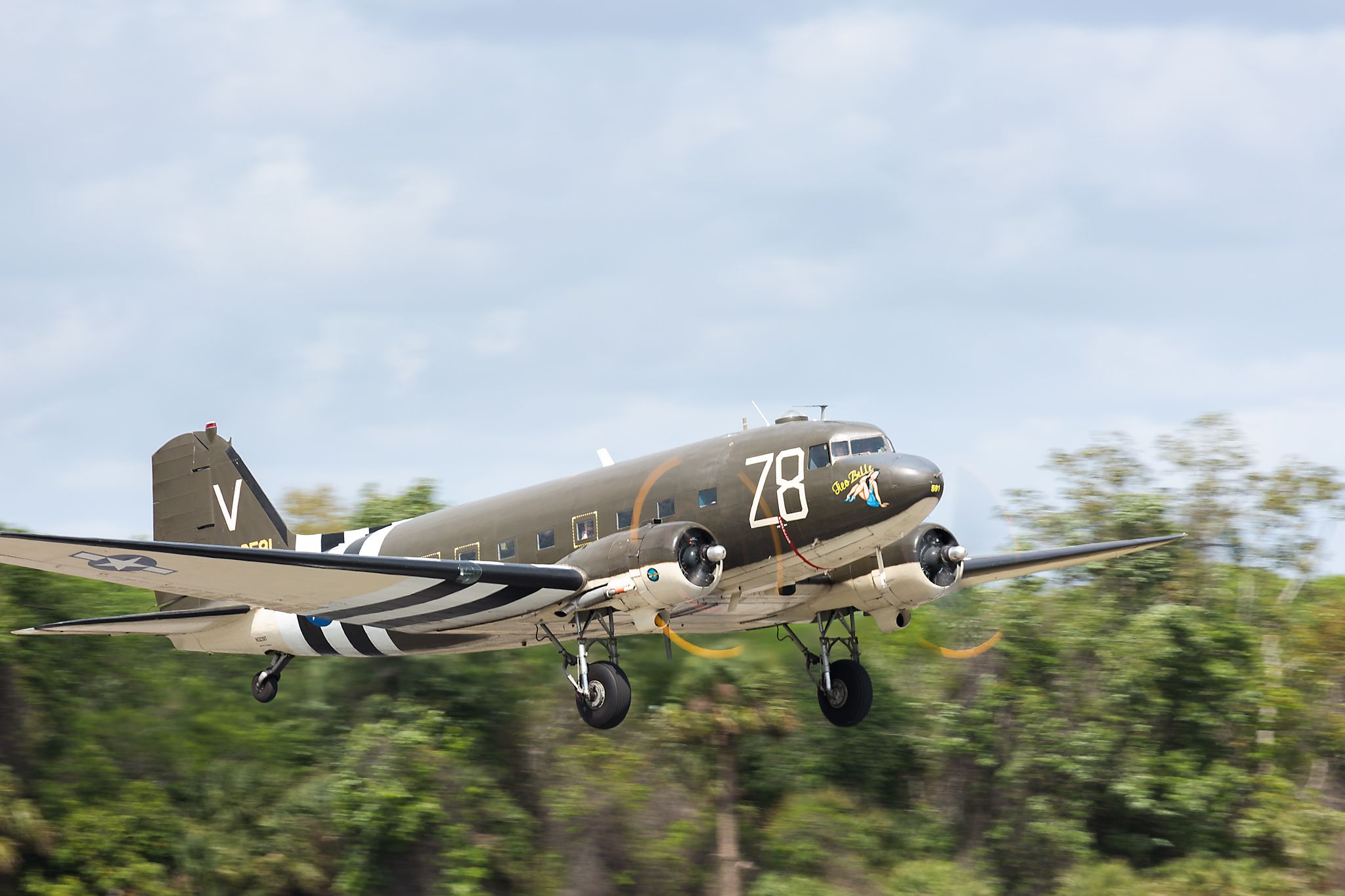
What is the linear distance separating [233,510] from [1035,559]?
13499 millimetres

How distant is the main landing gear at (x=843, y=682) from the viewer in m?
20.2

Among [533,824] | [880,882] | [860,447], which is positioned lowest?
[880,882]

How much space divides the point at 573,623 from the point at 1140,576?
55.1 ft

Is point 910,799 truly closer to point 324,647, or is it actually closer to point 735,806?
point 735,806

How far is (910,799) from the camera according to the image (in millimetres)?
30281

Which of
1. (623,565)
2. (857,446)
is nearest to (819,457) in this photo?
(857,446)

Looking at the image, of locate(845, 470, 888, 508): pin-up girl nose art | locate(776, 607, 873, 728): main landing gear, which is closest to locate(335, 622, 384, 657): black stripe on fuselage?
locate(776, 607, 873, 728): main landing gear

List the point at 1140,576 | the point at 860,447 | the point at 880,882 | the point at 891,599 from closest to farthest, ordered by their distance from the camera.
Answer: the point at 860,447
the point at 891,599
the point at 880,882
the point at 1140,576

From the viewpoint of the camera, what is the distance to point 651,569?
16281mm

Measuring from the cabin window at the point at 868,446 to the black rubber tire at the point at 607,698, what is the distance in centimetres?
405

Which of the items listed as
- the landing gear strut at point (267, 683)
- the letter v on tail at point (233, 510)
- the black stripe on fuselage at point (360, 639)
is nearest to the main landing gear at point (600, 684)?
the black stripe on fuselage at point (360, 639)

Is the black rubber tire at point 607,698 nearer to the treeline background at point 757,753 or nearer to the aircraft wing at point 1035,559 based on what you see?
the aircraft wing at point 1035,559

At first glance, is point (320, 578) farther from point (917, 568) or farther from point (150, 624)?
point (917, 568)

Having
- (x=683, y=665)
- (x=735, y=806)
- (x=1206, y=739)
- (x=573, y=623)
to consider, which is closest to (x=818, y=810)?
(x=735, y=806)
